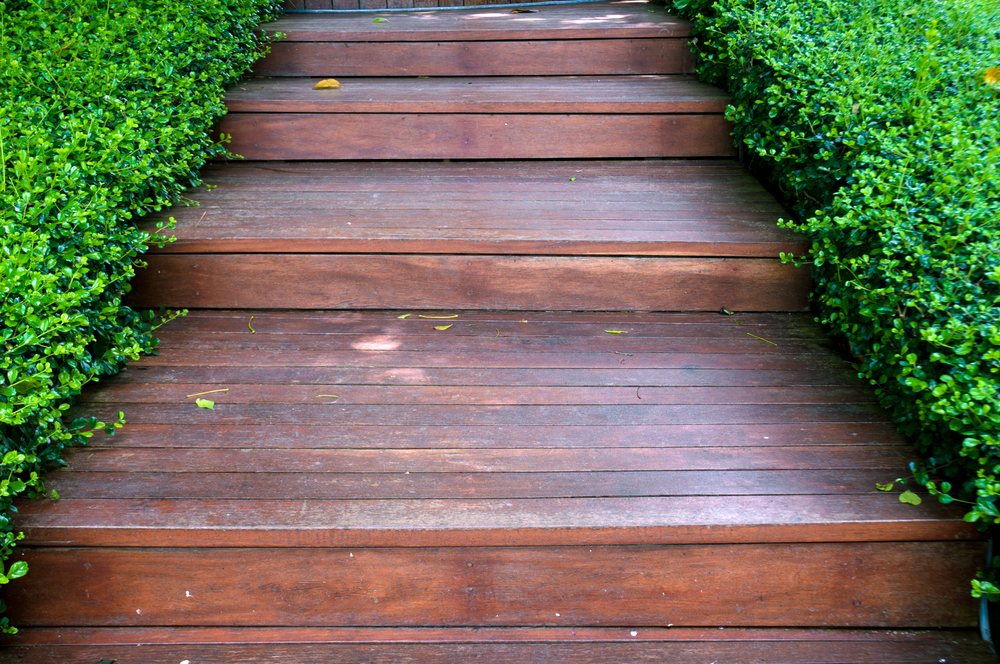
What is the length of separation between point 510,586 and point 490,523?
0.52 feet

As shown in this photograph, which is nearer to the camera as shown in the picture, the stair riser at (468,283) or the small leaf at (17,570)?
the small leaf at (17,570)

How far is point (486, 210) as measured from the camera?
2.38 m

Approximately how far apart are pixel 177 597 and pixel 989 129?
83.4 inches

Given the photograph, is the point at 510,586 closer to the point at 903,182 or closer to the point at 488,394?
the point at 488,394

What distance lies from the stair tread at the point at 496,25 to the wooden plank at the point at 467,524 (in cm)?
244

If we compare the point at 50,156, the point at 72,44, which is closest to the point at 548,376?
the point at 50,156

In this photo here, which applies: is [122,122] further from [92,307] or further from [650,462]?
[650,462]

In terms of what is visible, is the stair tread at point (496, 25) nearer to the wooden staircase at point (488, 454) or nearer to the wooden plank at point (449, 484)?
the wooden staircase at point (488, 454)

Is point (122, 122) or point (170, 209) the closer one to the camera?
point (122, 122)

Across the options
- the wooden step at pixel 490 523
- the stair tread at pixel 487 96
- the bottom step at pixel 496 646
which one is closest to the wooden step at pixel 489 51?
the stair tread at pixel 487 96

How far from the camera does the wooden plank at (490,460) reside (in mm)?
1581

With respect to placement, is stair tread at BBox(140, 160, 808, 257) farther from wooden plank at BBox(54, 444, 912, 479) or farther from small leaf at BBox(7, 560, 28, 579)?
small leaf at BBox(7, 560, 28, 579)

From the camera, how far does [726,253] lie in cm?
214

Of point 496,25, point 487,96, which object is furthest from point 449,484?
point 496,25
